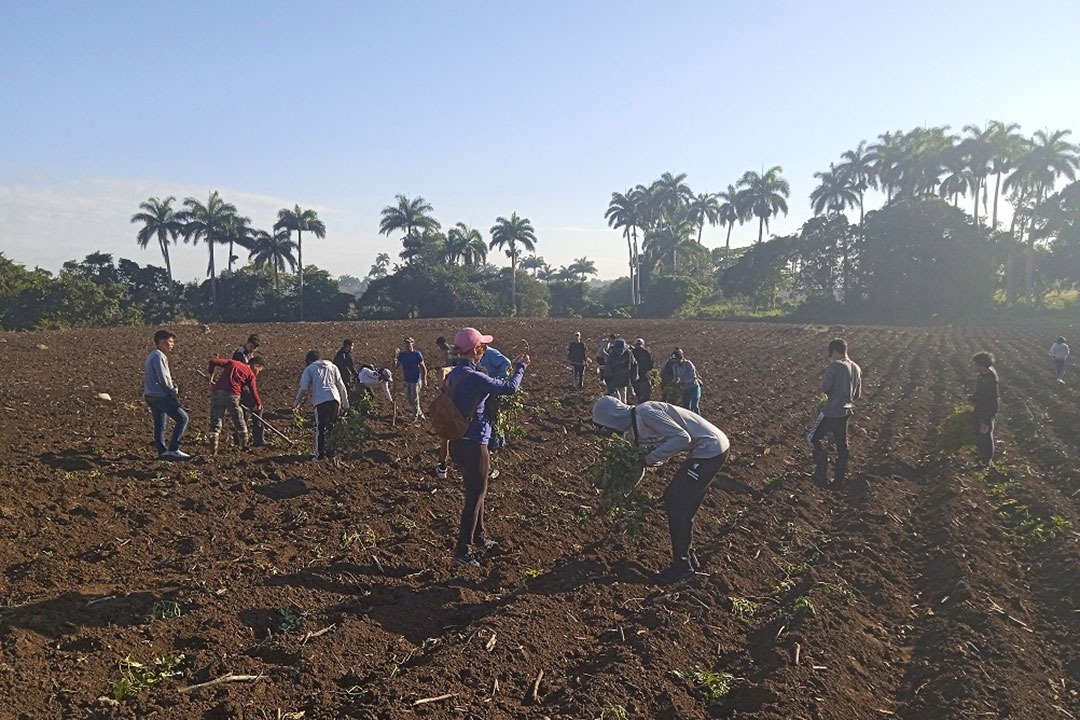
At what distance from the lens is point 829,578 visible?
6.74 m

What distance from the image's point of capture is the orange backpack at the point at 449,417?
624cm

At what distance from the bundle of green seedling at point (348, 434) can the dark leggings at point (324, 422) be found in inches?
3.5

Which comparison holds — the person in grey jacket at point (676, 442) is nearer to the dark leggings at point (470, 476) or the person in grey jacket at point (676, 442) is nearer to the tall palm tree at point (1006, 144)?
the dark leggings at point (470, 476)

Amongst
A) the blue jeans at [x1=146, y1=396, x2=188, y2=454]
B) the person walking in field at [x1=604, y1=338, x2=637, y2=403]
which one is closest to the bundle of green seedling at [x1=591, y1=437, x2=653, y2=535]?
the blue jeans at [x1=146, y1=396, x2=188, y2=454]

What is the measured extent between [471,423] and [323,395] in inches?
158

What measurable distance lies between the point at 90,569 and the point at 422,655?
333 centimetres

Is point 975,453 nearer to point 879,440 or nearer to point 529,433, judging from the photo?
point 879,440

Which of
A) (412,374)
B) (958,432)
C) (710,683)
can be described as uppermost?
(412,374)

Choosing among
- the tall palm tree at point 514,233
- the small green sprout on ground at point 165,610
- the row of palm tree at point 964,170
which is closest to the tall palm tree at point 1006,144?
the row of palm tree at point 964,170

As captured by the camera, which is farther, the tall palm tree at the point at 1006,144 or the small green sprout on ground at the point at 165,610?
the tall palm tree at the point at 1006,144

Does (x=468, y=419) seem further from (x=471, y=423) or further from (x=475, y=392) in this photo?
(x=475, y=392)

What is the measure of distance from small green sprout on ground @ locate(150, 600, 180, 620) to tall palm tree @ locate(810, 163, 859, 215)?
252 feet

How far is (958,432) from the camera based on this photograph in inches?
442

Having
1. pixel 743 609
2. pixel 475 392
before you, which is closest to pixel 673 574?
pixel 743 609
